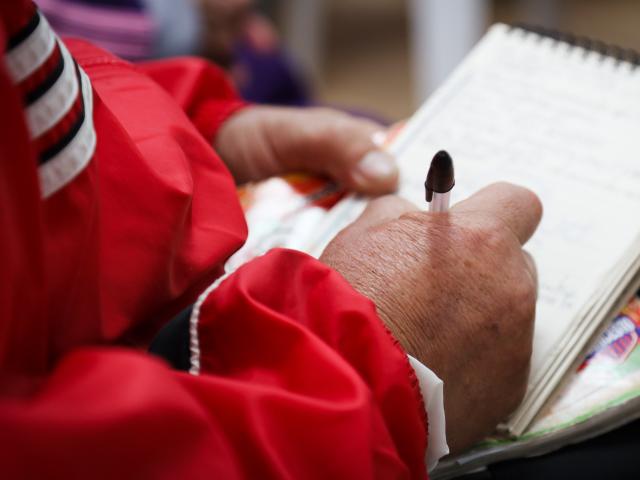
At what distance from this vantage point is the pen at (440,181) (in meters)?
0.48

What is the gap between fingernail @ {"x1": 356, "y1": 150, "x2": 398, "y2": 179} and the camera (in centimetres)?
64

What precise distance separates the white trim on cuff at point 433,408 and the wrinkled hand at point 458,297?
25 mm

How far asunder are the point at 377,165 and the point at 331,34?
1.44 meters

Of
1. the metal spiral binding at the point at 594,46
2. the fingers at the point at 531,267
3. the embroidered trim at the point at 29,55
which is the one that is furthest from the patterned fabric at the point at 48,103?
the metal spiral binding at the point at 594,46

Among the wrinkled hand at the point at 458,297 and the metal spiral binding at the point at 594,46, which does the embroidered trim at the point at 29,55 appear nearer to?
the wrinkled hand at the point at 458,297

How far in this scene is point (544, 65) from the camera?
2.38ft

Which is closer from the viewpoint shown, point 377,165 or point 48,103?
point 48,103

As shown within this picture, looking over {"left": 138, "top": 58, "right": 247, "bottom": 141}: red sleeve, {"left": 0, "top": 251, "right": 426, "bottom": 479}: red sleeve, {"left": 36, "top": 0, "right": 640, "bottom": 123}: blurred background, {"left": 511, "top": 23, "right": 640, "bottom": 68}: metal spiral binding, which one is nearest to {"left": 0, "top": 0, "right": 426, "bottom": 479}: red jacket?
{"left": 0, "top": 251, "right": 426, "bottom": 479}: red sleeve

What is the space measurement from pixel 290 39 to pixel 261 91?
66cm

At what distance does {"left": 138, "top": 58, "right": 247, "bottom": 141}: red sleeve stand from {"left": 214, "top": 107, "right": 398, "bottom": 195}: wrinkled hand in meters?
0.01

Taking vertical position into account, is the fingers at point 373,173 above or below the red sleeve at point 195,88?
below

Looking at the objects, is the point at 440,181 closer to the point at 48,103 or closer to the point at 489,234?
the point at 489,234

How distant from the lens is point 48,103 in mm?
364

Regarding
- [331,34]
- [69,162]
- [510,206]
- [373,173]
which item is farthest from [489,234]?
[331,34]
